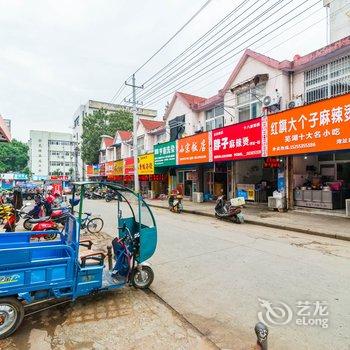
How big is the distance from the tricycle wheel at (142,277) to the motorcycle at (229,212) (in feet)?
25.4

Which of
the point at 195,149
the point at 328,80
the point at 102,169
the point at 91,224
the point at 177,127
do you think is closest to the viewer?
the point at 91,224

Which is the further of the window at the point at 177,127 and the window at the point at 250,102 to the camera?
the window at the point at 177,127

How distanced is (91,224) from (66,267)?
709 cm

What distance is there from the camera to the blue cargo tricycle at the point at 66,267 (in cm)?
369

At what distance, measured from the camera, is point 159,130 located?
1051 inches

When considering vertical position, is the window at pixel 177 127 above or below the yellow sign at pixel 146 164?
above

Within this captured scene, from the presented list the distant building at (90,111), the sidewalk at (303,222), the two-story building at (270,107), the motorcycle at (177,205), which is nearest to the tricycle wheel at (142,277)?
the sidewalk at (303,222)

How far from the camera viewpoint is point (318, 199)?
1316 cm

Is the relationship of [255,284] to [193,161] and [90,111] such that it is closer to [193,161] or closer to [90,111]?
[193,161]

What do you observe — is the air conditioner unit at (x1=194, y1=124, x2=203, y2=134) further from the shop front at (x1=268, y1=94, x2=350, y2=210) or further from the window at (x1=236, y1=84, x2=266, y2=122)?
the shop front at (x1=268, y1=94, x2=350, y2=210)

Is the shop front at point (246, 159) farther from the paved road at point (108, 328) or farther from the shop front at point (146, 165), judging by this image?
the paved road at point (108, 328)

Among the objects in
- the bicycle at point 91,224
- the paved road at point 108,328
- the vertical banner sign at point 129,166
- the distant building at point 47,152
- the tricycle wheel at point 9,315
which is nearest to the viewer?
the paved road at point 108,328

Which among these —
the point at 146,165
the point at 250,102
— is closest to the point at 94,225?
the point at 250,102

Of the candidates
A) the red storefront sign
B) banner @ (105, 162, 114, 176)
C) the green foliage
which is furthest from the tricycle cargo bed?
the green foliage
